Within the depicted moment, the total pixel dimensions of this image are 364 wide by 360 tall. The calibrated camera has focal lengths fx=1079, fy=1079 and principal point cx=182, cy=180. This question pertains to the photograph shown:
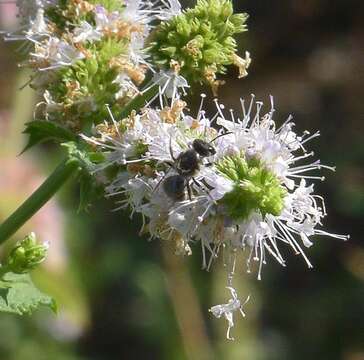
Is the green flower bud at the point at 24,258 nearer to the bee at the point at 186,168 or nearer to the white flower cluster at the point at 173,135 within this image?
the white flower cluster at the point at 173,135

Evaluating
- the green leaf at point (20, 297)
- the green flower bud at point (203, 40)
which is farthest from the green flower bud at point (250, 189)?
the green leaf at point (20, 297)

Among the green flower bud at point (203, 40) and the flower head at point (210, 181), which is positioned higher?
the green flower bud at point (203, 40)

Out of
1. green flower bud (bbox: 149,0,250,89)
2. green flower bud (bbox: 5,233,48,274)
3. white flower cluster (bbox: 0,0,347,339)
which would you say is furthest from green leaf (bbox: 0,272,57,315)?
green flower bud (bbox: 149,0,250,89)

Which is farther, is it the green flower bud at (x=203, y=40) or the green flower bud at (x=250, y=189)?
the green flower bud at (x=203, y=40)

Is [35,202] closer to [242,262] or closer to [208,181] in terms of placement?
[208,181]

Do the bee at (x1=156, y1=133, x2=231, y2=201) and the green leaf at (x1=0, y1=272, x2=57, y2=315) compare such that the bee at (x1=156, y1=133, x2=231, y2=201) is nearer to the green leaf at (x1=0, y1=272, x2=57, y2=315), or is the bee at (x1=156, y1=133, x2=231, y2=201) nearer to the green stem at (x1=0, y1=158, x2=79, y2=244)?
the green stem at (x1=0, y1=158, x2=79, y2=244)

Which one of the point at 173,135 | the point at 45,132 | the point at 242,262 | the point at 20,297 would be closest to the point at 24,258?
the point at 20,297
